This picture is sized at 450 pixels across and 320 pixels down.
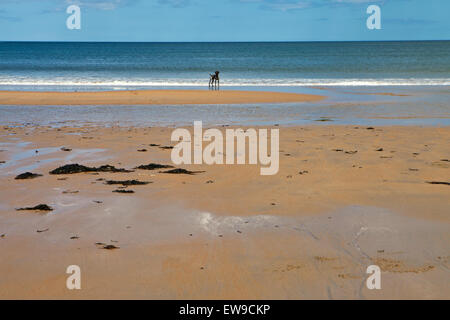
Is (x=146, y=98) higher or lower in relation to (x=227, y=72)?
lower

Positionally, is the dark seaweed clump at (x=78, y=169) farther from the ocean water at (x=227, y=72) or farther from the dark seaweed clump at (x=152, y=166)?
the ocean water at (x=227, y=72)

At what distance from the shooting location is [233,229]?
5.27 meters

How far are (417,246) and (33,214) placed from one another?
4114 mm

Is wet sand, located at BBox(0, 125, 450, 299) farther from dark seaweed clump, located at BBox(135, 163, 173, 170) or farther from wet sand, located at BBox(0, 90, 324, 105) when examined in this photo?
wet sand, located at BBox(0, 90, 324, 105)

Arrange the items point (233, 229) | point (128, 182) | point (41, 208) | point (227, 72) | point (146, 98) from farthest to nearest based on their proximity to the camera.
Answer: point (227, 72), point (146, 98), point (128, 182), point (41, 208), point (233, 229)

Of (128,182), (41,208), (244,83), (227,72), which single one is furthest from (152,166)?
(227,72)

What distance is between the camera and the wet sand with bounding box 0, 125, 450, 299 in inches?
158

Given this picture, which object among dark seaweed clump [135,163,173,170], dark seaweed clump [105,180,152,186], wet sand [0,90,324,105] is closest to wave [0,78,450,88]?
wet sand [0,90,324,105]

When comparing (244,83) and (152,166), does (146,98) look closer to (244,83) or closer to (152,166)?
(244,83)

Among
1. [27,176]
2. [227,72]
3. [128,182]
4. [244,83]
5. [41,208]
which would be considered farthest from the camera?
[227,72]

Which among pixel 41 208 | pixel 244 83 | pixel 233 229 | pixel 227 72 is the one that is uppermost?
pixel 227 72

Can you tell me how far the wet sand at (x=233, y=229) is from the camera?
13.1ft

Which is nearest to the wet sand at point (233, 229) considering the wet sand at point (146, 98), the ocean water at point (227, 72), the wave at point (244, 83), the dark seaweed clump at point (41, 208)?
the dark seaweed clump at point (41, 208)

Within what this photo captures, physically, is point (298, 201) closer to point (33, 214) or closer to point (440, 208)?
point (440, 208)
